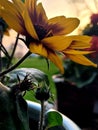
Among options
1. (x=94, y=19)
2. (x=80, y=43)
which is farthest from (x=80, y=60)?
(x=94, y=19)

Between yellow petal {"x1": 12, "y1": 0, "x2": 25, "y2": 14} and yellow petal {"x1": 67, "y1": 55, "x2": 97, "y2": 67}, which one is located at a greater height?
yellow petal {"x1": 12, "y1": 0, "x2": 25, "y2": 14}

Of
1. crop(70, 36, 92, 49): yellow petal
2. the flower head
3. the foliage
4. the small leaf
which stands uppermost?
crop(70, 36, 92, 49): yellow petal

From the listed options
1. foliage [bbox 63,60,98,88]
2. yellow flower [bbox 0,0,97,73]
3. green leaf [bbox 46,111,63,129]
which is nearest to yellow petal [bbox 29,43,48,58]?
yellow flower [bbox 0,0,97,73]

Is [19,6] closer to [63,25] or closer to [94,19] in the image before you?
[63,25]

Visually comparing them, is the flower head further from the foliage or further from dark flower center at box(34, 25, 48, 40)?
dark flower center at box(34, 25, 48, 40)

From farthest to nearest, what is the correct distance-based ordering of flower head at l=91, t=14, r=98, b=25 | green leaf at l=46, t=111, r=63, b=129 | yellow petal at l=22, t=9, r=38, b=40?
flower head at l=91, t=14, r=98, b=25
green leaf at l=46, t=111, r=63, b=129
yellow petal at l=22, t=9, r=38, b=40

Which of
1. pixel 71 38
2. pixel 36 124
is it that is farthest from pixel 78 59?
pixel 36 124
